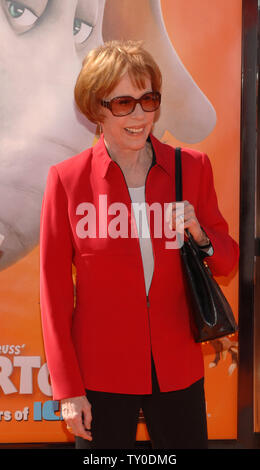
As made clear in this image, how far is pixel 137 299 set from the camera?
5.13 ft

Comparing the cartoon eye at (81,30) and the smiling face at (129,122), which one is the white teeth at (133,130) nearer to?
the smiling face at (129,122)

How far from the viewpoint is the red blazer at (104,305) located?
1563 mm

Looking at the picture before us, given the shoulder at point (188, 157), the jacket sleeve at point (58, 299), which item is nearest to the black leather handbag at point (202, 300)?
the shoulder at point (188, 157)

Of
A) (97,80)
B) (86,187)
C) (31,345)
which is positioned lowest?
(31,345)

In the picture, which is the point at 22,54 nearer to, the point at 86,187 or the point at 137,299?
the point at 86,187

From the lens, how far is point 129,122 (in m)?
1.60

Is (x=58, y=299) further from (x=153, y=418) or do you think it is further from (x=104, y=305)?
(x=153, y=418)

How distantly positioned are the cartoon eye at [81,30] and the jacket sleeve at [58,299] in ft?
4.71

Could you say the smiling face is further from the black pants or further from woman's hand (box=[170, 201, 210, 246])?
the black pants

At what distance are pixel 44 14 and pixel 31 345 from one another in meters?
1.82

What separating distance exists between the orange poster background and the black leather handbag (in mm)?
1267

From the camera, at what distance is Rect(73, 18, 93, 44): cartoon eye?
8.77 feet

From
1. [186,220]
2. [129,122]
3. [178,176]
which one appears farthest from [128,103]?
[186,220]
